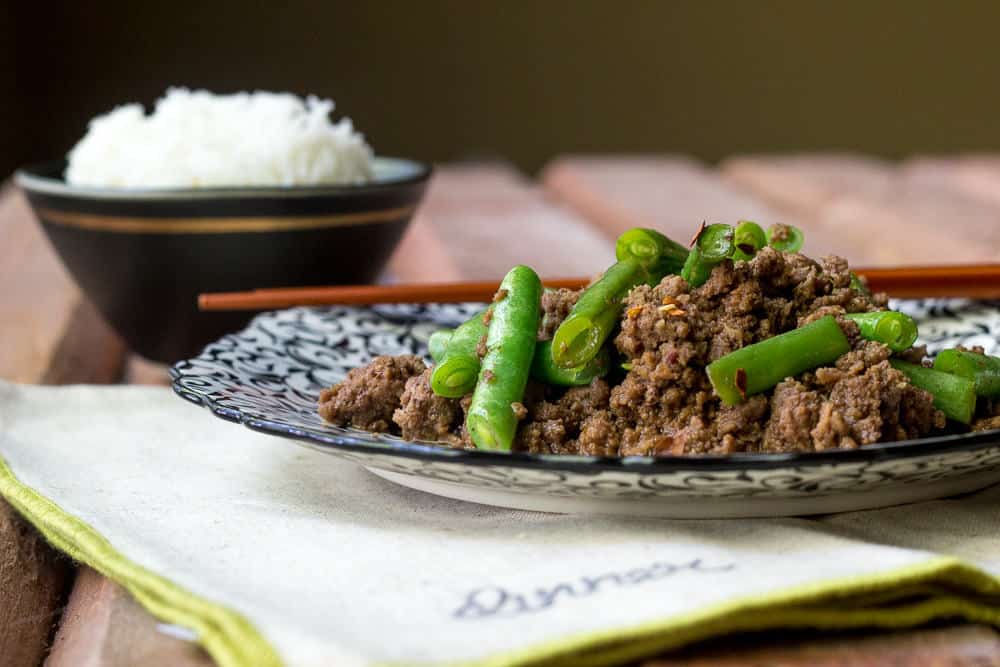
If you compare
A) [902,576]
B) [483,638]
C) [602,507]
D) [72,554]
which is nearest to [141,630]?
[72,554]

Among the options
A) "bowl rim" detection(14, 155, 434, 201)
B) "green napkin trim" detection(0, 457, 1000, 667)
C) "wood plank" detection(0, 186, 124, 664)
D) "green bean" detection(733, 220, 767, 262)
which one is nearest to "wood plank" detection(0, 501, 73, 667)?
"wood plank" detection(0, 186, 124, 664)

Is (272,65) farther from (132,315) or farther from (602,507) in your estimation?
(602,507)

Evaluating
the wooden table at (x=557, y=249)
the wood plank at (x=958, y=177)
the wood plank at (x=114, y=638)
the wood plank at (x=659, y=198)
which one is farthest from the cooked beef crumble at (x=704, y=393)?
the wood plank at (x=958, y=177)

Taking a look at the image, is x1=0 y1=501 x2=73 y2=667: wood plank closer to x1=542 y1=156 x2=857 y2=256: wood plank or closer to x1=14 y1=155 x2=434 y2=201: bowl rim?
x1=14 y1=155 x2=434 y2=201: bowl rim

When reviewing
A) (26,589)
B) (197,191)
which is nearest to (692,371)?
(26,589)

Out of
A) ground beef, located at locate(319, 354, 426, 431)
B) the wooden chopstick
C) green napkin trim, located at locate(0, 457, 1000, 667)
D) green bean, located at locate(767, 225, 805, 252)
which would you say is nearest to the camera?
green napkin trim, located at locate(0, 457, 1000, 667)

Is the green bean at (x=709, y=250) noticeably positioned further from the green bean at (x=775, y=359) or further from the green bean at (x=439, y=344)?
the green bean at (x=439, y=344)
